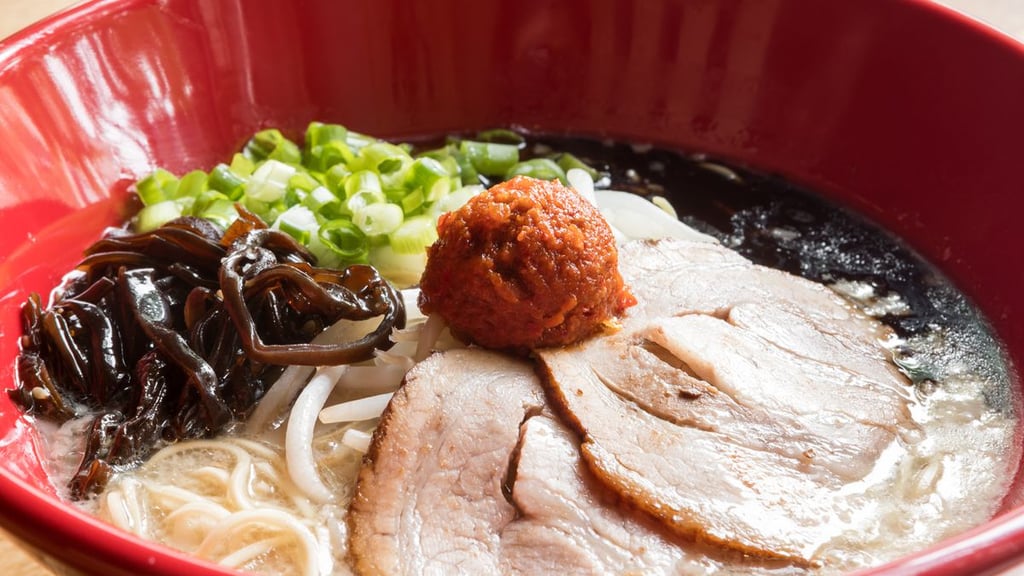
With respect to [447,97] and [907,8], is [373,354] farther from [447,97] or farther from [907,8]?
[907,8]

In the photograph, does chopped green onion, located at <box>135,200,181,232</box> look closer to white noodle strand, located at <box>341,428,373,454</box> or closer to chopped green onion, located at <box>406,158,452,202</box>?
chopped green onion, located at <box>406,158,452,202</box>

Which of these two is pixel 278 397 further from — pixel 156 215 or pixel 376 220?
pixel 156 215

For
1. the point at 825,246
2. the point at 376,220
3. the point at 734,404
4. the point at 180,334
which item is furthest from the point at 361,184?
the point at 825,246

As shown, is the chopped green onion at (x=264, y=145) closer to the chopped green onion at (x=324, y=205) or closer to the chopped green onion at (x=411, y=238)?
the chopped green onion at (x=324, y=205)

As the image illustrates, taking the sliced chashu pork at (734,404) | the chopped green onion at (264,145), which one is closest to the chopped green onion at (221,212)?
the chopped green onion at (264,145)

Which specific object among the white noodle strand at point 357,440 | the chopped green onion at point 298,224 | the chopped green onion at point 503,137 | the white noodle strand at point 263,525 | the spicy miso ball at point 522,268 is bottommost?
the white noodle strand at point 263,525

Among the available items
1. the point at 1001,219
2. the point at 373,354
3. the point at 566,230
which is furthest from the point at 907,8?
the point at 373,354
